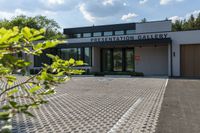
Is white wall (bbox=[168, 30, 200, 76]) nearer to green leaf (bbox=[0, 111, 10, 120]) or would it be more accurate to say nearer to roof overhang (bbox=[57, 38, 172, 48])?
roof overhang (bbox=[57, 38, 172, 48])

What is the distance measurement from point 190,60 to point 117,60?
778cm

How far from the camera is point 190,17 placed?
53688 millimetres

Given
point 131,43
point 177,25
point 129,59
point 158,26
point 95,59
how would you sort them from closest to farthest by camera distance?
point 131,43, point 95,59, point 129,59, point 158,26, point 177,25

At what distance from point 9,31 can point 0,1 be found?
215cm

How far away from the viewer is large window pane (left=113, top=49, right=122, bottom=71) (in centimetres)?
2605

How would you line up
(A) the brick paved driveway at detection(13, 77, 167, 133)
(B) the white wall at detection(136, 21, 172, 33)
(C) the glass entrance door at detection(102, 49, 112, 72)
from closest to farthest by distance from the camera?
(A) the brick paved driveway at detection(13, 77, 167, 133) < (C) the glass entrance door at detection(102, 49, 112, 72) < (B) the white wall at detection(136, 21, 172, 33)

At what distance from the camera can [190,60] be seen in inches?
827

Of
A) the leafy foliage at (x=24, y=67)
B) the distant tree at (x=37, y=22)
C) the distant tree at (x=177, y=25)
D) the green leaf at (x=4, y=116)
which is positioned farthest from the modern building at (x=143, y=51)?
the distant tree at (x=177, y=25)

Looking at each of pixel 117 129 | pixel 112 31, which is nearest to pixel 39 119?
pixel 117 129

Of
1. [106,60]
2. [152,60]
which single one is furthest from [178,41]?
[106,60]

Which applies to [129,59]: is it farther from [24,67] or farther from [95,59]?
[24,67]

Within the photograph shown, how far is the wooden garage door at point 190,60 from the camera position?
20859mm

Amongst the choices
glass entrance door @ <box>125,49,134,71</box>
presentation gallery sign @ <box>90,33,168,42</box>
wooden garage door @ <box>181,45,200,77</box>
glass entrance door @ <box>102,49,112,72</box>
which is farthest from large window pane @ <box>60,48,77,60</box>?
wooden garage door @ <box>181,45,200,77</box>

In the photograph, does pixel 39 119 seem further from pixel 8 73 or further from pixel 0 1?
pixel 8 73
